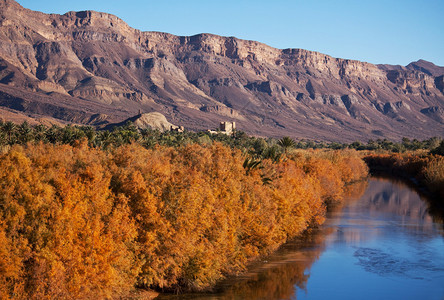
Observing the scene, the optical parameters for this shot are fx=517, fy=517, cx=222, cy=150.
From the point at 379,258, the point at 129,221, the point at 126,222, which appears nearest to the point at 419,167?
the point at 379,258

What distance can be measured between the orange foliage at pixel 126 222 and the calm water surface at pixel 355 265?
1.64 meters

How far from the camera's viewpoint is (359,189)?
7338cm

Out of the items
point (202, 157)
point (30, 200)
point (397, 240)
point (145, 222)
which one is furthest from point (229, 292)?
point (397, 240)

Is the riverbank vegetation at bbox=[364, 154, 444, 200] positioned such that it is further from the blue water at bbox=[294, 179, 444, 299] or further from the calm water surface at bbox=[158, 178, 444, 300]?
the calm water surface at bbox=[158, 178, 444, 300]

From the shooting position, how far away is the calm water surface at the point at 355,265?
27516 millimetres

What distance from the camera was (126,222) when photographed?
22125 mm

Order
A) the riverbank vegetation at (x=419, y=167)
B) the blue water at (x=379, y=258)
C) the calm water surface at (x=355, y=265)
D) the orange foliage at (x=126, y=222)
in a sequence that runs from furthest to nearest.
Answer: the riverbank vegetation at (x=419, y=167) < the blue water at (x=379, y=258) < the calm water surface at (x=355, y=265) < the orange foliage at (x=126, y=222)

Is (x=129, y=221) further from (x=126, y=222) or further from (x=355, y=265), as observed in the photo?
(x=355, y=265)

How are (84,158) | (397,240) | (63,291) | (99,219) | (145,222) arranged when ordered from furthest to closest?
(397,240)
(84,158)
(145,222)
(99,219)
(63,291)

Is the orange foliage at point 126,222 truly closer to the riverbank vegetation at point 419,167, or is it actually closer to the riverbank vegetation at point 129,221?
the riverbank vegetation at point 129,221

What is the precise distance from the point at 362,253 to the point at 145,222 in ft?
59.8

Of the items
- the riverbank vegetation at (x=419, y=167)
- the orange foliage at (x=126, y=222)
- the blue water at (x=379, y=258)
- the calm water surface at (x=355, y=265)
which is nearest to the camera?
the orange foliage at (x=126, y=222)

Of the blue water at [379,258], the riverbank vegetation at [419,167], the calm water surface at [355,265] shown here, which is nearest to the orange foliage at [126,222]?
the calm water surface at [355,265]

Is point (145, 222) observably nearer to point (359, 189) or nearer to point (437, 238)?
point (437, 238)
